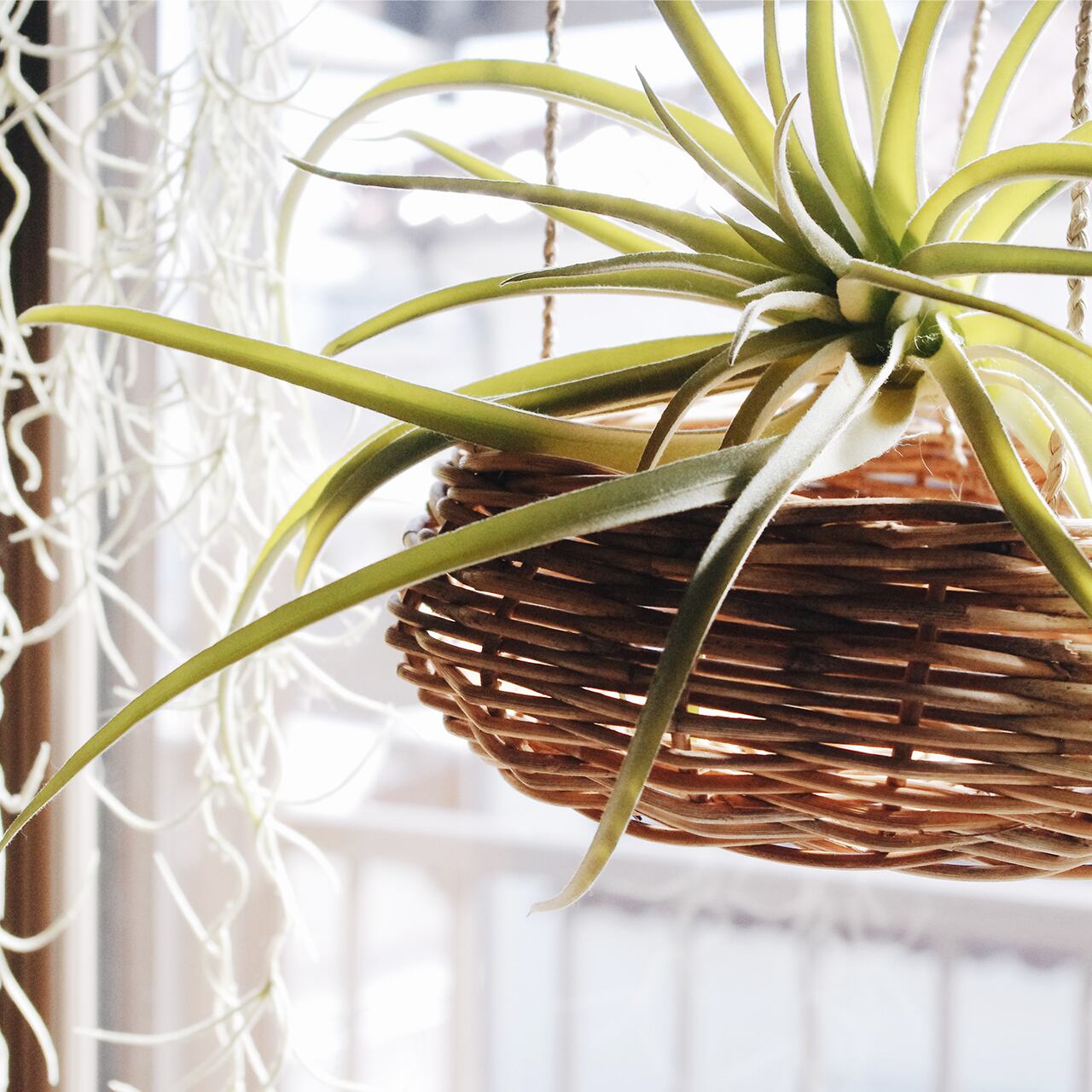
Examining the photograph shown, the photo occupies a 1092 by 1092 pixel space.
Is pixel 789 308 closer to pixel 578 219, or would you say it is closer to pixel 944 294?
pixel 944 294

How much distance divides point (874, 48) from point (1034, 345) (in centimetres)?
17

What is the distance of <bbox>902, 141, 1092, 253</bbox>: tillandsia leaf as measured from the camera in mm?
359

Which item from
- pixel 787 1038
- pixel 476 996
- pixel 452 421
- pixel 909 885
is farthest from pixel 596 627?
pixel 476 996

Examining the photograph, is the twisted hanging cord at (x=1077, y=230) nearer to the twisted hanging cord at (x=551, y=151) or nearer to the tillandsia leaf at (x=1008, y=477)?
the tillandsia leaf at (x=1008, y=477)

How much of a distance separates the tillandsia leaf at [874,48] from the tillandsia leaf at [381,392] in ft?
0.74

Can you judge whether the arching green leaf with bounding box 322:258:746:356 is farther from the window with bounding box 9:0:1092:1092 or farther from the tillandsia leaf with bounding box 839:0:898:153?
the window with bounding box 9:0:1092:1092

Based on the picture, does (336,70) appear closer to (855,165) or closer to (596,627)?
(855,165)

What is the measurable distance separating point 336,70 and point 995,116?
36.9 inches

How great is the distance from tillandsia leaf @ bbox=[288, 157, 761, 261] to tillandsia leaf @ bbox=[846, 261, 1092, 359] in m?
0.10

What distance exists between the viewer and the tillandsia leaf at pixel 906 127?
16.5 inches

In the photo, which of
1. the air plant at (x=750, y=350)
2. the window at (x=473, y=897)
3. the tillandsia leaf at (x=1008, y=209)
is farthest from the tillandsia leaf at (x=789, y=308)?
the window at (x=473, y=897)

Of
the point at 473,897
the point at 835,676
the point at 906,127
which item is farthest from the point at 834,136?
the point at 473,897

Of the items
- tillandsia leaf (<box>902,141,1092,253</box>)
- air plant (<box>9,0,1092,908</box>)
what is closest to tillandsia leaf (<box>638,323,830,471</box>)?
air plant (<box>9,0,1092,908</box>)

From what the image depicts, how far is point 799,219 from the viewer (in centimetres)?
38
